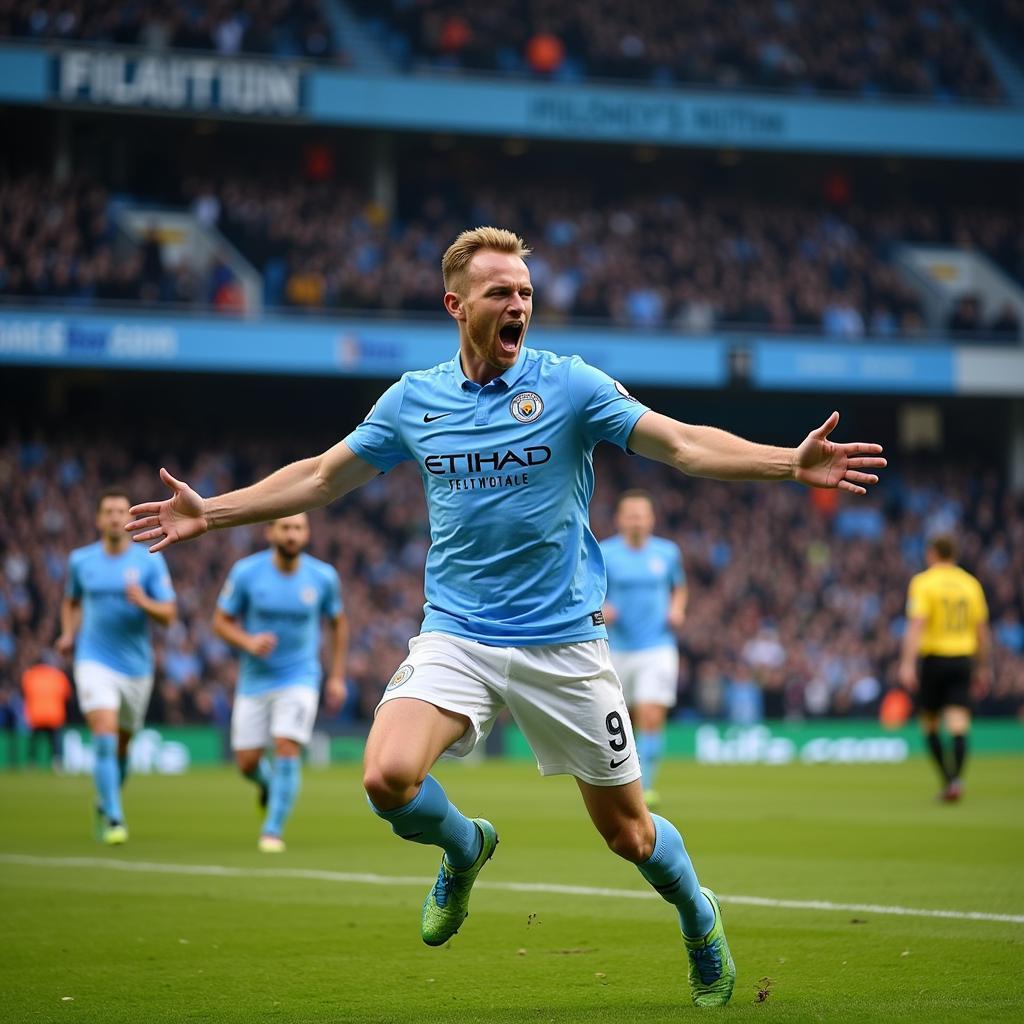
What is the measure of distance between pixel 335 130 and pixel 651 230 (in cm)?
762

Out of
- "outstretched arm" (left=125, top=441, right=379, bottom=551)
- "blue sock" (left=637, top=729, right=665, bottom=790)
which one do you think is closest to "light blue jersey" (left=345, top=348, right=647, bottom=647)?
"outstretched arm" (left=125, top=441, right=379, bottom=551)

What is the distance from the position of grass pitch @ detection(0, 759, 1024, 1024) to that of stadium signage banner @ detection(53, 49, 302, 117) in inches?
902

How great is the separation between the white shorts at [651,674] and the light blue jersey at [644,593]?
0.30 ft

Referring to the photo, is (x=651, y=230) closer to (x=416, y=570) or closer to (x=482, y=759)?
(x=416, y=570)

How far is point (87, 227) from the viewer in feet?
119

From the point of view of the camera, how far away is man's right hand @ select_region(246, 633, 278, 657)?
1323 centimetres

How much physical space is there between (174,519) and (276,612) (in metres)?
7.26

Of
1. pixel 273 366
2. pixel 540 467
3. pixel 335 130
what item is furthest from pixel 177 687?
pixel 540 467

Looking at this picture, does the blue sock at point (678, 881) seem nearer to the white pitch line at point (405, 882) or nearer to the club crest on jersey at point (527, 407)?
the club crest on jersey at point (527, 407)

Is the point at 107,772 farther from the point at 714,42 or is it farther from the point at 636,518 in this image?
the point at 714,42

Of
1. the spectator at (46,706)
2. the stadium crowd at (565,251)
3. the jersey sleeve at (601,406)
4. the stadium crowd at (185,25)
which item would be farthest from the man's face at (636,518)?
the stadium crowd at (185,25)

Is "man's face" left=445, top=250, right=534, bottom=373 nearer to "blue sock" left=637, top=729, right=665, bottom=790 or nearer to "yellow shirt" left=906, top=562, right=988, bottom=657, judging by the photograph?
"blue sock" left=637, top=729, right=665, bottom=790

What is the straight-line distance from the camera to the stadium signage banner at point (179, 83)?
36469 millimetres

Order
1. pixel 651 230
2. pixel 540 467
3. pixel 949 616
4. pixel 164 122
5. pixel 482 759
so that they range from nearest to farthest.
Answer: pixel 540 467 < pixel 949 616 < pixel 482 759 < pixel 164 122 < pixel 651 230
